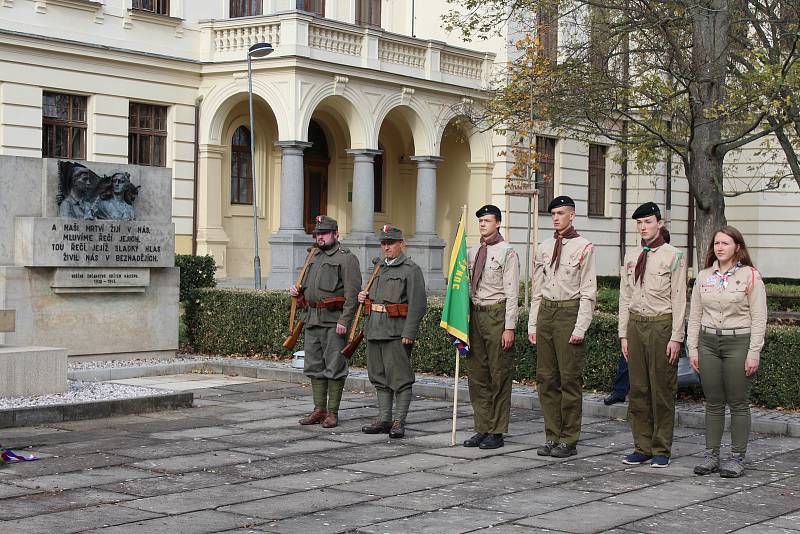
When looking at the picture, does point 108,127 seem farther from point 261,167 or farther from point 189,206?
point 261,167

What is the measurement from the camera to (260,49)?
2669 cm

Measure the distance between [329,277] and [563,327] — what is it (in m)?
2.53

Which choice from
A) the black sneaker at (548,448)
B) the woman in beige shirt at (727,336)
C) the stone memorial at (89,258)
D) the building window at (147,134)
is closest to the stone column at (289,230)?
the building window at (147,134)

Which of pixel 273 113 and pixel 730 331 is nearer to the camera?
pixel 730 331

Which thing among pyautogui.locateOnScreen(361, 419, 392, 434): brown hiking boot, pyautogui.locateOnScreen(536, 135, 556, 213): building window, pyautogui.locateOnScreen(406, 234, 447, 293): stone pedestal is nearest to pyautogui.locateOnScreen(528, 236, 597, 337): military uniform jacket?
pyautogui.locateOnScreen(361, 419, 392, 434): brown hiking boot

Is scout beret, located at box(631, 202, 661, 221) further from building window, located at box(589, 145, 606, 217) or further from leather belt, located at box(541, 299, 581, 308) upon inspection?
building window, located at box(589, 145, 606, 217)

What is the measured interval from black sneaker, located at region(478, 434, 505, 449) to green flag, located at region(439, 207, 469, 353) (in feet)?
2.50

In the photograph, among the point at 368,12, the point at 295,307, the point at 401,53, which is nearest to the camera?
the point at 295,307

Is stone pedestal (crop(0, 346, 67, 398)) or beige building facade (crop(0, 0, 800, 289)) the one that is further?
beige building facade (crop(0, 0, 800, 289))

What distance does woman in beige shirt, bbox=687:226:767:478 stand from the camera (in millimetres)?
9672

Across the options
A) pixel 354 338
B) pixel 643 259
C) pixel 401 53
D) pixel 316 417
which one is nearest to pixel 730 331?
pixel 643 259

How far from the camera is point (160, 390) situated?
45.5 feet

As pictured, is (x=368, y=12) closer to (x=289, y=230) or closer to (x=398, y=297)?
(x=289, y=230)

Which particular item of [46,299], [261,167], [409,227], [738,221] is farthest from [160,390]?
[738,221]
